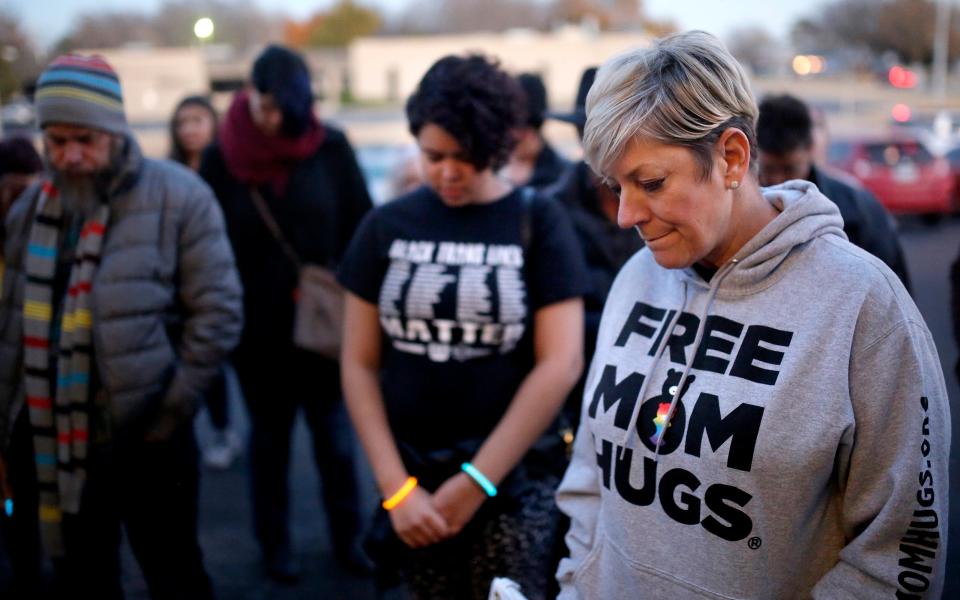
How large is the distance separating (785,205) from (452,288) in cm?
102

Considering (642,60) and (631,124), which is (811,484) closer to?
(631,124)

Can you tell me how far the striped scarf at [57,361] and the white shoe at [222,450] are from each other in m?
2.59

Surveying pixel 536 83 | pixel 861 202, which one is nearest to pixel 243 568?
pixel 536 83

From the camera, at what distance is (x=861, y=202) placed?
2982mm

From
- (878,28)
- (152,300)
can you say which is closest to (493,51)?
(878,28)

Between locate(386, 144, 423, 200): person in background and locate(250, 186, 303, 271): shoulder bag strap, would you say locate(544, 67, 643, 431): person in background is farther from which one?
locate(386, 144, 423, 200): person in background

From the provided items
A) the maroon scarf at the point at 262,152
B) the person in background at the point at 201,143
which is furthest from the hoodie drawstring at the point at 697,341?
the person in background at the point at 201,143

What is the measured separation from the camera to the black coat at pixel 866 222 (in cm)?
288

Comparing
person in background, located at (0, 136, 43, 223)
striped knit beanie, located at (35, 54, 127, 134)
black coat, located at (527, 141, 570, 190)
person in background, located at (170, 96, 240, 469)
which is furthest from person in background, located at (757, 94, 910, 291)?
person in background, located at (170, 96, 240, 469)

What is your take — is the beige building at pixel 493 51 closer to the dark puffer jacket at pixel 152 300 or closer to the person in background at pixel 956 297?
the person in background at pixel 956 297

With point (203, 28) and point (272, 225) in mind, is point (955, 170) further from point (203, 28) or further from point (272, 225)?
point (203, 28)

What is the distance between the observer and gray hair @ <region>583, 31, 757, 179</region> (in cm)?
156

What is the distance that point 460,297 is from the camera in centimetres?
244

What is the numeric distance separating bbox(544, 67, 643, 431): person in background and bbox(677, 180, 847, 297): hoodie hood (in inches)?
54.1
